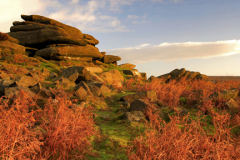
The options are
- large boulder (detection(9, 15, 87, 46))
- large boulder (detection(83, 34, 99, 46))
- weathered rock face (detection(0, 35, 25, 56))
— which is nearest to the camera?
weathered rock face (detection(0, 35, 25, 56))

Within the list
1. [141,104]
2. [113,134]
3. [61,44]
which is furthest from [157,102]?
[61,44]

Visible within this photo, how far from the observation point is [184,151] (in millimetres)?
2223

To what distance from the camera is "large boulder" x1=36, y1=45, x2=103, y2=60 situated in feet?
52.3

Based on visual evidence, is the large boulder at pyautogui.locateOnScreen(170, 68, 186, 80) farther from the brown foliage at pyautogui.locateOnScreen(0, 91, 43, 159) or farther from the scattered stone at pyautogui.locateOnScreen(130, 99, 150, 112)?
the brown foliage at pyautogui.locateOnScreen(0, 91, 43, 159)

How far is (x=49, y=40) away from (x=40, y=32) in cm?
131

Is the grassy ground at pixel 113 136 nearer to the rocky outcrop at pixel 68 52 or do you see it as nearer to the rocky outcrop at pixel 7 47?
the rocky outcrop at pixel 68 52

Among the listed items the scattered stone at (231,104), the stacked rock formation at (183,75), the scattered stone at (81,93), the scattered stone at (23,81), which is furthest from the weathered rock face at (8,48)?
the scattered stone at (231,104)

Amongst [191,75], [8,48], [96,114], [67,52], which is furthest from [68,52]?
[96,114]

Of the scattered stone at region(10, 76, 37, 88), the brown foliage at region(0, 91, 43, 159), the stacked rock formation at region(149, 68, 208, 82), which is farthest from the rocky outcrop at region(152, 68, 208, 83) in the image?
the brown foliage at region(0, 91, 43, 159)

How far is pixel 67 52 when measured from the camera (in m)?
16.8

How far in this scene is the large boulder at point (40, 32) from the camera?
→ 17.4 metres

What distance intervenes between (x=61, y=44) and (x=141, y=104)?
14.7 meters

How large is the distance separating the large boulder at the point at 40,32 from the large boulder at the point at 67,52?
85 centimetres

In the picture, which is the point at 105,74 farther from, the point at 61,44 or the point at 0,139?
the point at 0,139
